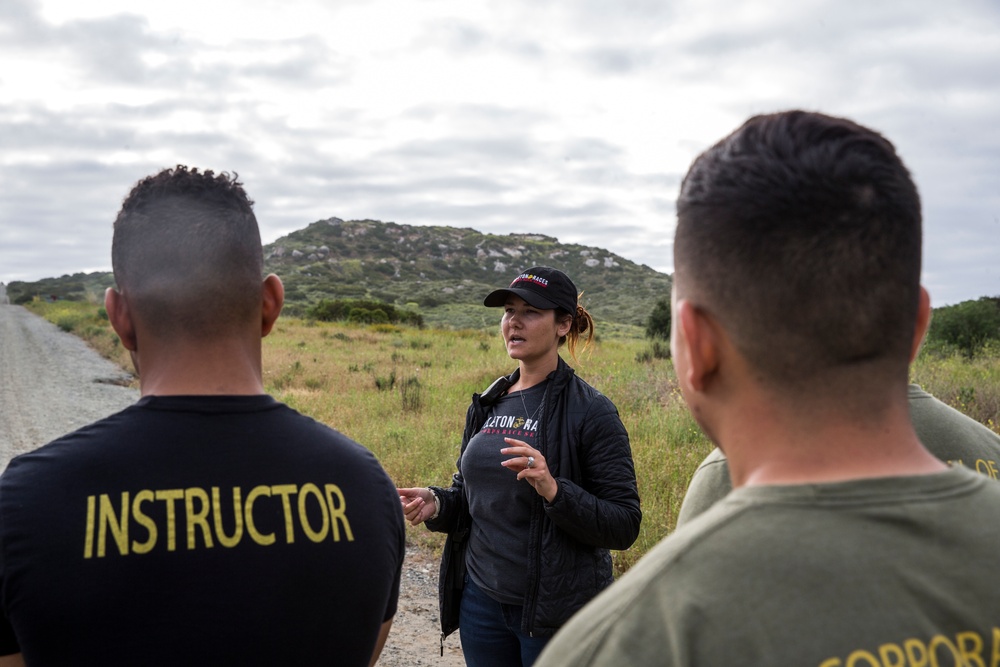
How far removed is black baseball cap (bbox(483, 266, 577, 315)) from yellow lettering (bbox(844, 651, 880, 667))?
2.64 metres

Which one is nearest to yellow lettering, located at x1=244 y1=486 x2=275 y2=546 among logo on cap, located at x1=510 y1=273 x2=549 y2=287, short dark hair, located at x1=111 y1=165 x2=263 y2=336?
short dark hair, located at x1=111 y1=165 x2=263 y2=336

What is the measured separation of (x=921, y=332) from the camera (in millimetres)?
1230

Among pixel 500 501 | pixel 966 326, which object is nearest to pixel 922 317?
pixel 500 501

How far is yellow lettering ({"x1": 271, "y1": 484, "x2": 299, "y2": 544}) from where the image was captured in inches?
60.6

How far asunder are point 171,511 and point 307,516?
26cm

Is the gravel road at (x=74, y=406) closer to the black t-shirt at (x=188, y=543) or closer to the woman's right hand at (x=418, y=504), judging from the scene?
the woman's right hand at (x=418, y=504)

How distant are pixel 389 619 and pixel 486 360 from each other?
15638 mm

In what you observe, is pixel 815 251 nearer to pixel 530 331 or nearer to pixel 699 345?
pixel 699 345

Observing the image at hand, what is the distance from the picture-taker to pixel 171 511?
145 cm

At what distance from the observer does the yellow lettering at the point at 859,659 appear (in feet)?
2.84

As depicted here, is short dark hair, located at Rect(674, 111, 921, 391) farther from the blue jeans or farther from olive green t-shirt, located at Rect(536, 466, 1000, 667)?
the blue jeans

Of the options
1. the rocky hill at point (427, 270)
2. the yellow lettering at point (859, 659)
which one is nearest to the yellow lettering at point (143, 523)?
the yellow lettering at point (859, 659)

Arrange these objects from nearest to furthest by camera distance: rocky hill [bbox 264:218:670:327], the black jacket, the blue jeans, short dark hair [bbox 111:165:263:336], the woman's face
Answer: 1. short dark hair [bbox 111:165:263:336]
2. the black jacket
3. the blue jeans
4. the woman's face
5. rocky hill [bbox 264:218:670:327]

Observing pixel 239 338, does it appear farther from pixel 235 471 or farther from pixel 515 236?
pixel 515 236
